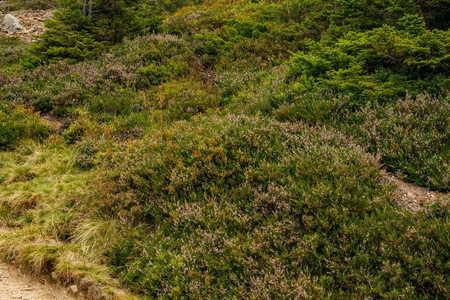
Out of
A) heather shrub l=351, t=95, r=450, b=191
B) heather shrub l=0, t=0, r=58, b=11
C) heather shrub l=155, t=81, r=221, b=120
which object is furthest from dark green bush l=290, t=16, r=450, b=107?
heather shrub l=0, t=0, r=58, b=11

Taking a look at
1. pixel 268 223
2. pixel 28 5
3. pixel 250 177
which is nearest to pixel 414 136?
pixel 250 177

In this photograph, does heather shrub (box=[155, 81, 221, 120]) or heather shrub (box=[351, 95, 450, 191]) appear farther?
heather shrub (box=[155, 81, 221, 120])

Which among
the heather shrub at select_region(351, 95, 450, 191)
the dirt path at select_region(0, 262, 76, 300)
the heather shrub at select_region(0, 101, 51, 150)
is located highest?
the heather shrub at select_region(351, 95, 450, 191)

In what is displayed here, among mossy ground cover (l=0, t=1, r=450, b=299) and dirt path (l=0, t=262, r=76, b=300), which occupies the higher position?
mossy ground cover (l=0, t=1, r=450, b=299)

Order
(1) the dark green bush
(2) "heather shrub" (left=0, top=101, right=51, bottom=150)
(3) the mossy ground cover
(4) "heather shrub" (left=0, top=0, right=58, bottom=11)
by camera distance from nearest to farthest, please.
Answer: (3) the mossy ground cover, (1) the dark green bush, (2) "heather shrub" (left=0, top=101, right=51, bottom=150), (4) "heather shrub" (left=0, top=0, right=58, bottom=11)

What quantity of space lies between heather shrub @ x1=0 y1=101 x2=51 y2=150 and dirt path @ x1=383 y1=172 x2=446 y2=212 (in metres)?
7.88

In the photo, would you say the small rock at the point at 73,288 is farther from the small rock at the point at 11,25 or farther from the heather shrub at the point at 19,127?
the small rock at the point at 11,25

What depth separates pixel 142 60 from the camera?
10.8m

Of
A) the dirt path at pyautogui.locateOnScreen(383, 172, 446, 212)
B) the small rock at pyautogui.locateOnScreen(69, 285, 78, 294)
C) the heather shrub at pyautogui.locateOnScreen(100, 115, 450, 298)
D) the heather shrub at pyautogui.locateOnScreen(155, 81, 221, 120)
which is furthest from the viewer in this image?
the heather shrub at pyautogui.locateOnScreen(155, 81, 221, 120)

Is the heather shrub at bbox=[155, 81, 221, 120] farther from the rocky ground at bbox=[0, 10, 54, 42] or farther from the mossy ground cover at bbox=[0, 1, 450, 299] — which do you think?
the rocky ground at bbox=[0, 10, 54, 42]

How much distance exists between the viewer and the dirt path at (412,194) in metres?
4.14

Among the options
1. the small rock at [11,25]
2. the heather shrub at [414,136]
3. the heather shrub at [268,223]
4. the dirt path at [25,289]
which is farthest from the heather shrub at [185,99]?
the small rock at [11,25]

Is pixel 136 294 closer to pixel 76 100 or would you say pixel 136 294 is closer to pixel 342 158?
pixel 342 158

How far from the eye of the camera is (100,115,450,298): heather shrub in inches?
132
